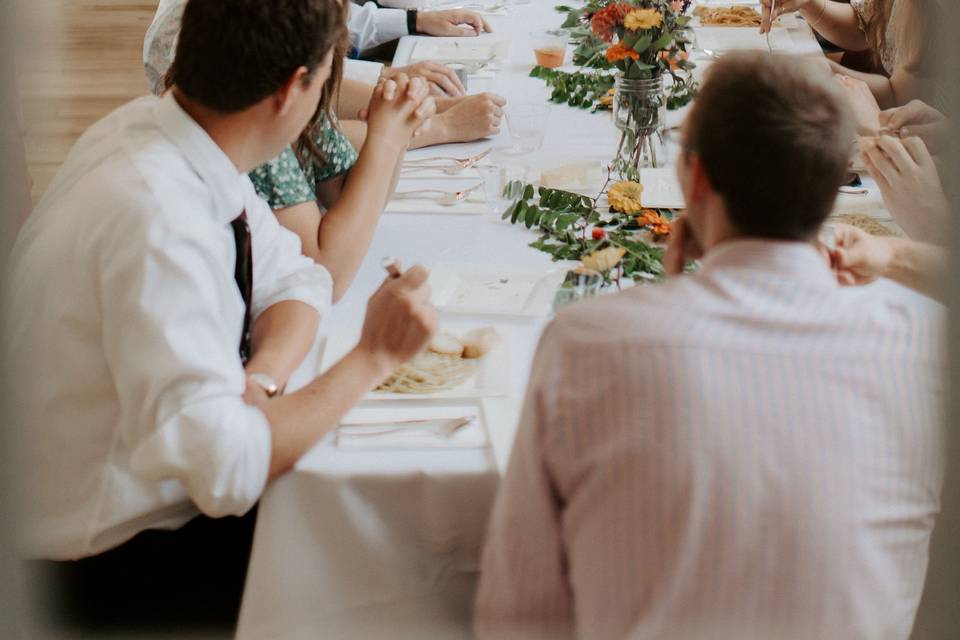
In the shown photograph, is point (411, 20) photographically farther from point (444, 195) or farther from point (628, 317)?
point (628, 317)

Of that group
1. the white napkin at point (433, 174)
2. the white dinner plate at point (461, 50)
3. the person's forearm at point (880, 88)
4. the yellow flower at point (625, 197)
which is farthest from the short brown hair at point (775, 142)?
the person's forearm at point (880, 88)

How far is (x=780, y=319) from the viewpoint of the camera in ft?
2.81

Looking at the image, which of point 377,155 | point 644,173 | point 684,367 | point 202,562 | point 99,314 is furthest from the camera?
point 644,173

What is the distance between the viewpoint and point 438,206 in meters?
1.86

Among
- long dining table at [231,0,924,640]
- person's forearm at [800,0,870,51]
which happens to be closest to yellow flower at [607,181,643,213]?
long dining table at [231,0,924,640]

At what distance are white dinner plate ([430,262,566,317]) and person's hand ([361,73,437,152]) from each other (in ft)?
0.76

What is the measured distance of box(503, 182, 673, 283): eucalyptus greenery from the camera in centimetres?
161

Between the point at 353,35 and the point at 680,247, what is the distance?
6.94 feet

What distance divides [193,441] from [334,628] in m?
0.28

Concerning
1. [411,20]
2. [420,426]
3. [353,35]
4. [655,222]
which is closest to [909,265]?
[655,222]

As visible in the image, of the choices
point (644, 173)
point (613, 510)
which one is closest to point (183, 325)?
point (613, 510)

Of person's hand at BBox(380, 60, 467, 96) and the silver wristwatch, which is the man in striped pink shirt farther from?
person's hand at BBox(380, 60, 467, 96)

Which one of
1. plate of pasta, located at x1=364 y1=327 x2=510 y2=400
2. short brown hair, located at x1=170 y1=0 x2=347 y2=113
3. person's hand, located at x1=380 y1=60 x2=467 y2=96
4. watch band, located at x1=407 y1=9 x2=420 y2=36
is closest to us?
short brown hair, located at x1=170 y1=0 x2=347 y2=113

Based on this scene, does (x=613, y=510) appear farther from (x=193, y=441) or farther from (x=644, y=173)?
(x=644, y=173)
